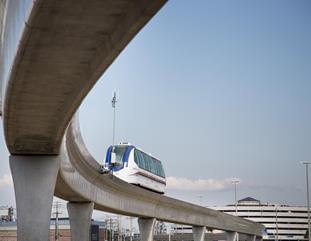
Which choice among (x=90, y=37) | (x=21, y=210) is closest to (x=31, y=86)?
(x=90, y=37)

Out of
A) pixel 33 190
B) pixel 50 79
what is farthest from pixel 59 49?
pixel 33 190

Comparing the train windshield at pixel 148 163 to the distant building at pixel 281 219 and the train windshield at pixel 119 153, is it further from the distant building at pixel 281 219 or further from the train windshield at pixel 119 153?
the distant building at pixel 281 219

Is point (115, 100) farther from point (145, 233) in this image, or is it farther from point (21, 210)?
point (21, 210)

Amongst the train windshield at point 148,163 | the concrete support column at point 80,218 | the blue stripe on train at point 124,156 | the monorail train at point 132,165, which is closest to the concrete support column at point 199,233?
the train windshield at point 148,163

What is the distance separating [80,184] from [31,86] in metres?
24.3

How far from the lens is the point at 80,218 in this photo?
48031mm

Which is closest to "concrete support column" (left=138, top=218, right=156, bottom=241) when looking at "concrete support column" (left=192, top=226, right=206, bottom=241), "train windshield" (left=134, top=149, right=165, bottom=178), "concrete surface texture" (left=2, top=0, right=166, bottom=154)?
"train windshield" (left=134, top=149, right=165, bottom=178)

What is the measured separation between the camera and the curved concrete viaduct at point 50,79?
12.7 m

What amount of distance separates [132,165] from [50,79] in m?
41.5

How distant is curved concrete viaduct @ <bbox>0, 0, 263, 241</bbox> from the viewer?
1266cm

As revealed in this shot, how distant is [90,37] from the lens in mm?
13891

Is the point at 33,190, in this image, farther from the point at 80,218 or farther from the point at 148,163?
the point at 148,163

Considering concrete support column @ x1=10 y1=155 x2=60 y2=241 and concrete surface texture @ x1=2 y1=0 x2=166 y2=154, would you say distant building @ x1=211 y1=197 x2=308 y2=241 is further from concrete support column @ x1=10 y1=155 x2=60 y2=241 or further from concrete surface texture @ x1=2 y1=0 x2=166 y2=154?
concrete surface texture @ x1=2 y1=0 x2=166 y2=154

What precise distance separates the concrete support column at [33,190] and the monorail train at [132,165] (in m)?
24.1
